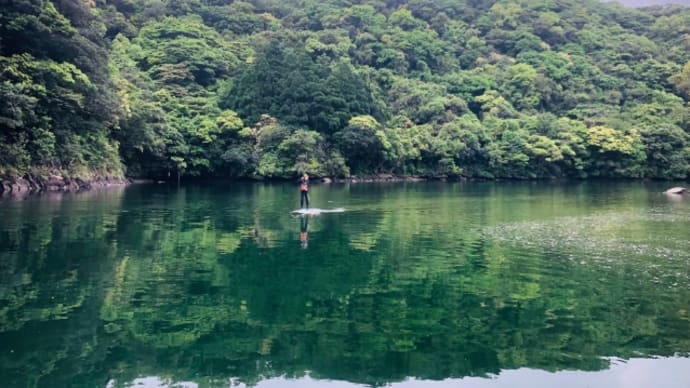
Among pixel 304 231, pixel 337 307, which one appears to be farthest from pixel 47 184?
pixel 337 307

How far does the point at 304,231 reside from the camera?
2067cm

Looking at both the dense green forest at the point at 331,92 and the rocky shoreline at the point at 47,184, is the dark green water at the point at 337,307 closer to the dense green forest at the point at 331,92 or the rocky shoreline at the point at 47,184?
the rocky shoreline at the point at 47,184

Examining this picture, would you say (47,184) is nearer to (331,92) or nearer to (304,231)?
(304,231)

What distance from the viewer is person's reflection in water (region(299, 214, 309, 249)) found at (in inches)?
702

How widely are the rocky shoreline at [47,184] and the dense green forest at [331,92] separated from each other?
0.61m

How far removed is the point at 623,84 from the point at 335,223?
85.9 metres

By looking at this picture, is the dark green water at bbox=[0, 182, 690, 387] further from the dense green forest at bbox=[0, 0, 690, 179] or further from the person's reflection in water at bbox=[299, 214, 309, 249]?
the dense green forest at bbox=[0, 0, 690, 179]

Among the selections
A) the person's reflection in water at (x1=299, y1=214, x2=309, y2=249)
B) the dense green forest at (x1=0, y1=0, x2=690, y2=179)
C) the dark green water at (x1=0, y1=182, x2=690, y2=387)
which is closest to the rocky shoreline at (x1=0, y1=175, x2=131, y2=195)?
the dense green forest at (x1=0, y1=0, x2=690, y2=179)

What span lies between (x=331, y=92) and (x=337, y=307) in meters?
59.4

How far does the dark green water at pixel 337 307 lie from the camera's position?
25.6 feet

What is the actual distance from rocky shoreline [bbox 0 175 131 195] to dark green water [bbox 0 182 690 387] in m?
17.9

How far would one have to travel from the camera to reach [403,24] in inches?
4483

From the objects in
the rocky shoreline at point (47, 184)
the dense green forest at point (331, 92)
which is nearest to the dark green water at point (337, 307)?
the rocky shoreline at point (47, 184)

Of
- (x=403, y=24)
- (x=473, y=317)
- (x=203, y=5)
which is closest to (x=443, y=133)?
(x=403, y=24)
